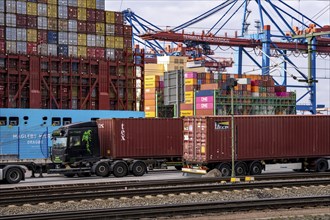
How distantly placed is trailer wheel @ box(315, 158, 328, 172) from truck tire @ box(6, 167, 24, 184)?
16.1m

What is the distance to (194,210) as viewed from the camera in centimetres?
1631

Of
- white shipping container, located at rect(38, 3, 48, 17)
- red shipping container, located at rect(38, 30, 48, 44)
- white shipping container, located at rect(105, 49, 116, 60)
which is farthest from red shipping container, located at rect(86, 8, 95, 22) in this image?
red shipping container, located at rect(38, 30, 48, 44)

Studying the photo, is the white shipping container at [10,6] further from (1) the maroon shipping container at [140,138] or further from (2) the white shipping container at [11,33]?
(1) the maroon shipping container at [140,138]

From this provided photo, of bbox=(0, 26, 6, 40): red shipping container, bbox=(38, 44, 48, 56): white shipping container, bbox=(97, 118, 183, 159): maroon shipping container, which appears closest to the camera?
bbox=(97, 118, 183, 159): maroon shipping container

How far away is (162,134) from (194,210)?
17.3 metres

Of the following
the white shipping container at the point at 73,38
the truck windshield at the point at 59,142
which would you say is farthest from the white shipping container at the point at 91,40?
the truck windshield at the point at 59,142

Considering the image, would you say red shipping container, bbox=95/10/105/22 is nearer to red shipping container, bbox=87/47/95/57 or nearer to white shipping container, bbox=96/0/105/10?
white shipping container, bbox=96/0/105/10

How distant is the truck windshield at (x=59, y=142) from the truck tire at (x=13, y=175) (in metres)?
4.04

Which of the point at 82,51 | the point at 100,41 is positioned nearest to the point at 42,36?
the point at 82,51

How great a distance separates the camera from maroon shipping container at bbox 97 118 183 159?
32.4m

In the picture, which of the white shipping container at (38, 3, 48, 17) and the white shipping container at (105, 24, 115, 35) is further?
the white shipping container at (105, 24, 115, 35)

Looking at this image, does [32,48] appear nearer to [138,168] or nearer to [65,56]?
[65,56]

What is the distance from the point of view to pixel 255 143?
3072 centimetres

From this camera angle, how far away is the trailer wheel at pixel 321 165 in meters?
32.1
